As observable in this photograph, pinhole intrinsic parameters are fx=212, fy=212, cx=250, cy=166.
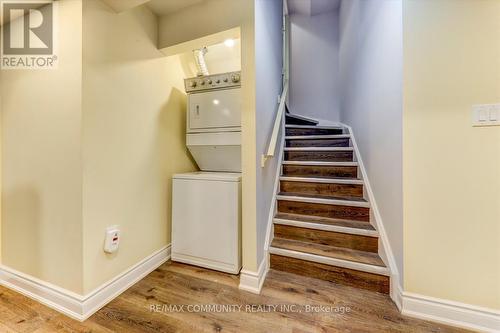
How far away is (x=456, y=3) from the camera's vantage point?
118 centimetres

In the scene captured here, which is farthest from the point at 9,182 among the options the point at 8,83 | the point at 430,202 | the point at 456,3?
the point at 456,3

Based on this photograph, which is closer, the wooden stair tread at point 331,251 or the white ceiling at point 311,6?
the wooden stair tread at point 331,251

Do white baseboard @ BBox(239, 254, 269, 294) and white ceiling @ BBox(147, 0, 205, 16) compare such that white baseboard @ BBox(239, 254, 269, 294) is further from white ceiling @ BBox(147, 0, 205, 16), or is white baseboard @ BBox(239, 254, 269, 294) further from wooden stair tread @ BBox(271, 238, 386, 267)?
white ceiling @ BBox(147, 0, 205, 16)

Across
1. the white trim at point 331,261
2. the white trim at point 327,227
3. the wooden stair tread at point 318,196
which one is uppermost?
the wooden stair tread at point 318,196

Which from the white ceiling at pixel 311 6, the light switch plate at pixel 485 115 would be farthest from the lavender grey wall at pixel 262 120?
the white ceiling at pixel 311 6

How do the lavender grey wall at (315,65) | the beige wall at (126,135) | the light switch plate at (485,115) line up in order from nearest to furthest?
the light switch plate at (485,115) < the beige wall at (126,135) < the lavender grey wall at (315,65)

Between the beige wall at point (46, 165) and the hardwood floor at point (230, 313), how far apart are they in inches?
8.1

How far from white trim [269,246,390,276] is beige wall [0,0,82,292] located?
1424 millimetres

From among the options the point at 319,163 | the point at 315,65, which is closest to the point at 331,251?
the point at 319,163

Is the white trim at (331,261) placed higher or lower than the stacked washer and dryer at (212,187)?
lower

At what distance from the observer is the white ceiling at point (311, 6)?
354 centimetres

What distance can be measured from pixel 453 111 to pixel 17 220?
302 centimetres

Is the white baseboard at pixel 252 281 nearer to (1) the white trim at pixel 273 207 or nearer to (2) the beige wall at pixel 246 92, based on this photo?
(2) the beige wall at pixel 246 92

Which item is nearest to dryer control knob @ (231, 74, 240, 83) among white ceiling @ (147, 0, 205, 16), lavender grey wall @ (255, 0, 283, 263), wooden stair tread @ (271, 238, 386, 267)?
lavender grey wall @ (255, 0, 283, 263)
